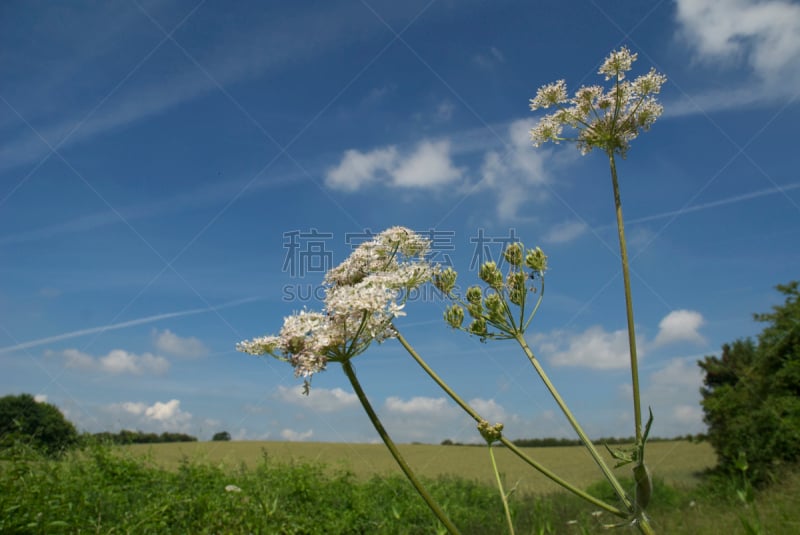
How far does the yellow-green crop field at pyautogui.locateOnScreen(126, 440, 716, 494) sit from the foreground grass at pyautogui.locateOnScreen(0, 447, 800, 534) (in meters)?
0.68

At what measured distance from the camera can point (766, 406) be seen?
48.6 ft

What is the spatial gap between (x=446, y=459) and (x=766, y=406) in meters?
9.37

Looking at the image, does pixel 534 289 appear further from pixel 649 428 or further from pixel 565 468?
pixel 565 468

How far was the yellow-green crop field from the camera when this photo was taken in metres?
13.2

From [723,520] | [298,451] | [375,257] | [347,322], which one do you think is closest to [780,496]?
[723,520]

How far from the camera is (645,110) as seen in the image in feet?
14.2

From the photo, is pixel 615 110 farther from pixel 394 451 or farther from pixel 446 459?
pixel 446 459

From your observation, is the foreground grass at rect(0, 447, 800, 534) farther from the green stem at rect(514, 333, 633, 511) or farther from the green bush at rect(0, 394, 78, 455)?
the green bush at rect(0, 394, 78, 455)

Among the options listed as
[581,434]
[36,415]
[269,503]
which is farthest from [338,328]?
[36,415]

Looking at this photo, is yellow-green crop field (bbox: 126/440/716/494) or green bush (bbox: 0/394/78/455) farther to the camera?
green bush (bbox: 0/394/78/455)

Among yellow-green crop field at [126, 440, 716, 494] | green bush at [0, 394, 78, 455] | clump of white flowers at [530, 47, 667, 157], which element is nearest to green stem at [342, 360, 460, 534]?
clump of white flowers at [530, 47, 667, 157]

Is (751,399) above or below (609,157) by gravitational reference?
below

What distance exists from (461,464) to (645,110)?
14.6 meters

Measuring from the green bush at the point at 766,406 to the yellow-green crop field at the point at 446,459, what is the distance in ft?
7.46
